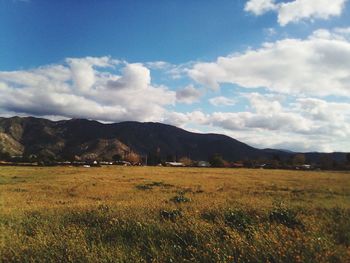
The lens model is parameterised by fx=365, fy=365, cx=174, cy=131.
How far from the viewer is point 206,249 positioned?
7457mm

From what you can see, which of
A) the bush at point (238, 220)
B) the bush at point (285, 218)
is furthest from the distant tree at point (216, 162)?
the bush at point (238, 220)

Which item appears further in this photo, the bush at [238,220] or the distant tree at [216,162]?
the distant tree at [216,162]

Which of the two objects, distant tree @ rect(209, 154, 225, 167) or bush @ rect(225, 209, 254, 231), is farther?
distant tree @ rect(209, 154, 225, 167)

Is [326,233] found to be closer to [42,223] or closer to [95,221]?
[95,221]

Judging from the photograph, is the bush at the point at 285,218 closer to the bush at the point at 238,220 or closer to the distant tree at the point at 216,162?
the bush at the point at 238,220

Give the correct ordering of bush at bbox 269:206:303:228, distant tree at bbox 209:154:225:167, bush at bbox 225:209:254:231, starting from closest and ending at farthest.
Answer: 1. bush at bbox 225:209:254:231
2. bush at bbox 269:206:303:228
3. distant tree at bbox 209:154:225:167

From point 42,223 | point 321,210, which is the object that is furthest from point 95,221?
point 321,210

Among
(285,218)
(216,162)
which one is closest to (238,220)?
(285,218)

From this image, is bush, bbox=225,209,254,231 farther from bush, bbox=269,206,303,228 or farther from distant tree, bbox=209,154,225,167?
distant tree, bbox=209,154,225,167

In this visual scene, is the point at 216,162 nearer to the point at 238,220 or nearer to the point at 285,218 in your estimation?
the point at 285,218

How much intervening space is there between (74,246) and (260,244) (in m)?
3.94

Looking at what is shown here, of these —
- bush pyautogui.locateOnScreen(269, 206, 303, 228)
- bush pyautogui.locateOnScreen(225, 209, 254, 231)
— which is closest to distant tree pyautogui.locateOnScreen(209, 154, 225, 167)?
bush pyautogui.locateOnScreen(269, 206, 303, 228)

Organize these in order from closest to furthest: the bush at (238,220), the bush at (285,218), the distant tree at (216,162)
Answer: the bush at (238,220)
the bush at (285,218)
the distant tree at (216,162)

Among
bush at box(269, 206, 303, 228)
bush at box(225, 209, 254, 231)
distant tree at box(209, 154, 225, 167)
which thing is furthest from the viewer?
distant tree at box(209, 154, 225, 167)
